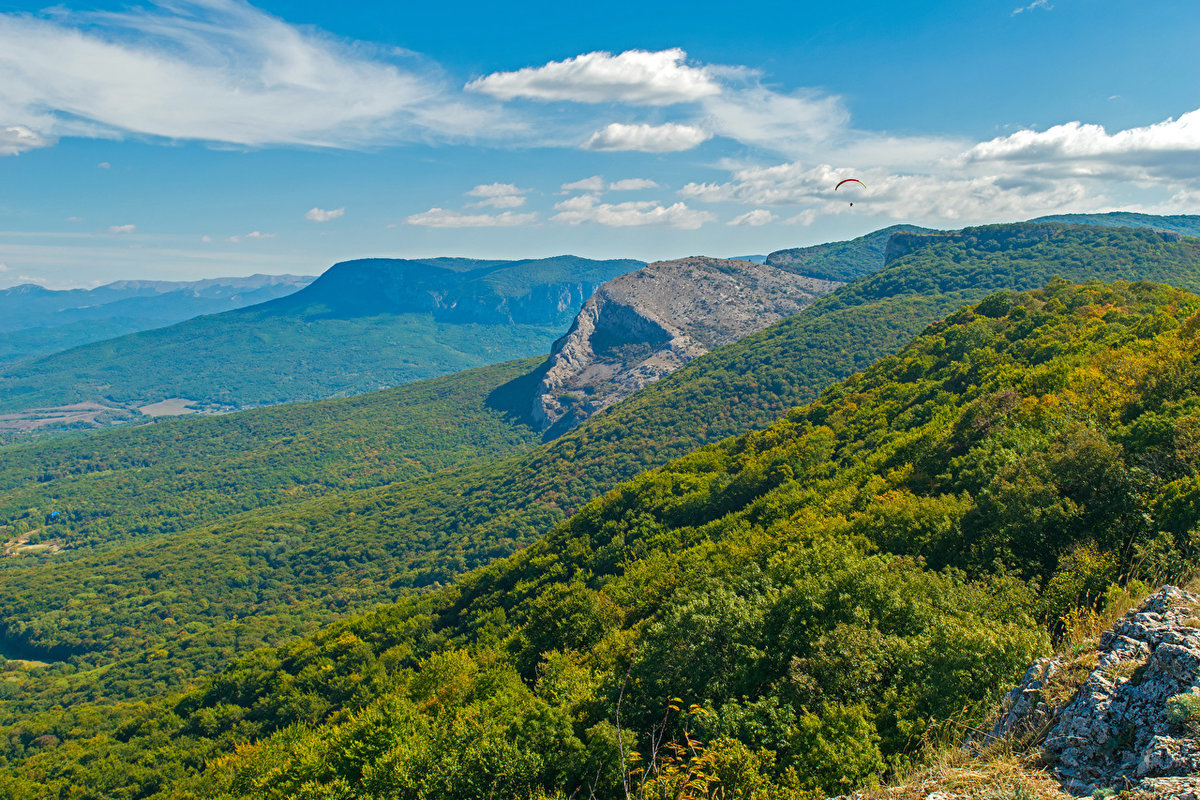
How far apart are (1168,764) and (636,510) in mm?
65890

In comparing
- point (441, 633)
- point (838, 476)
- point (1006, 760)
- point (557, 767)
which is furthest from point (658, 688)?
point (441, 633)

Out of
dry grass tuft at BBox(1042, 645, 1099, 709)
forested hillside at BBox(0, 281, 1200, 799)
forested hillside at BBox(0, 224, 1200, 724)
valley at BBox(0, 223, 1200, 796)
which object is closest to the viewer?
dry grass tuft at BBox(1042, 645, 1099, 709)

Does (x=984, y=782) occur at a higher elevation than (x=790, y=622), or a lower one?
higher

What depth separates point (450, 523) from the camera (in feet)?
569

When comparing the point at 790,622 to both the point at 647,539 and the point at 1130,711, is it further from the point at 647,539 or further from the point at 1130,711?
the point at 647,539

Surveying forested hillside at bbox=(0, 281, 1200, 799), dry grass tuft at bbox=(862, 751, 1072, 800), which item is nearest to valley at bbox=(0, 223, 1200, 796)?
forested hillside at bbox=(0, 281, 1200, 799)

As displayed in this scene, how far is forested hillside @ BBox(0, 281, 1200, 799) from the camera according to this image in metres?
17.2

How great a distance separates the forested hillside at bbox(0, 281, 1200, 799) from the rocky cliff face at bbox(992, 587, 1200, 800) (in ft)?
11.2

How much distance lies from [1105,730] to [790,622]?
11.8 meters

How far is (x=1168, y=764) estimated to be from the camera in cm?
937

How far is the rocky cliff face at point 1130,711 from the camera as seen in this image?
9523mm

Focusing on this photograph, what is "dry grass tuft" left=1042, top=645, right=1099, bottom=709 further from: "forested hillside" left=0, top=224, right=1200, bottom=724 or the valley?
"forested hillside" left=0, top=224, right=1200, bottom=724

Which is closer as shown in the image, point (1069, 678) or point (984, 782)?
point (984, 782)

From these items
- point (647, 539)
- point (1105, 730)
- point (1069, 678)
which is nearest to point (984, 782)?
point (1105, 730)
